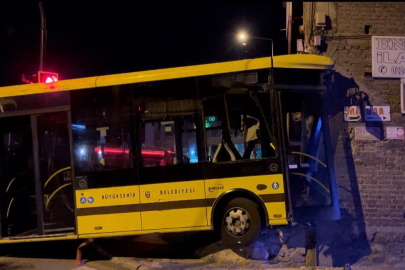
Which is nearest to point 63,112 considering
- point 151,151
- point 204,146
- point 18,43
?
point 151,151

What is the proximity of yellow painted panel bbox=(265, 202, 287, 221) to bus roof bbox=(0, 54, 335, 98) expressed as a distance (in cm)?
229

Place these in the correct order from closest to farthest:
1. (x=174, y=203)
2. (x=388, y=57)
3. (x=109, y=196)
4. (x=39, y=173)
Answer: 1. (x=174, y=203)
2. (x=109, y=196)
3. (x=39, y=173)
4. (x=388, y=57)

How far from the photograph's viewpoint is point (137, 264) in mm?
7387

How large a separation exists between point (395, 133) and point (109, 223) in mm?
5787

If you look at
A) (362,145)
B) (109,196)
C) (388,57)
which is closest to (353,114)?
(362,145)

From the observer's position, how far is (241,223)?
6961mm

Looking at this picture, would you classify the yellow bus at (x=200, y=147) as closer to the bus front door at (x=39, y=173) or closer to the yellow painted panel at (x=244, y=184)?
the yellow painted panel at (x=244, y=184)

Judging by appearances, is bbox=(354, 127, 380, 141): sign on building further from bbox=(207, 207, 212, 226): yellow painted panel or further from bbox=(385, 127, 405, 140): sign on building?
bbox=(207, 207, 212, 226): yellow painted panel

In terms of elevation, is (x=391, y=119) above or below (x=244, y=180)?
above

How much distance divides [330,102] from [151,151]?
3759mm

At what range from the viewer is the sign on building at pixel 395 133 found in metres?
8.15

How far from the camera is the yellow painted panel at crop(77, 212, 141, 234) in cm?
724

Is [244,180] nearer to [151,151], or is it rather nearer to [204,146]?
[204,146]

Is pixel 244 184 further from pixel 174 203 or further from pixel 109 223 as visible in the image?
pixel 109 223
